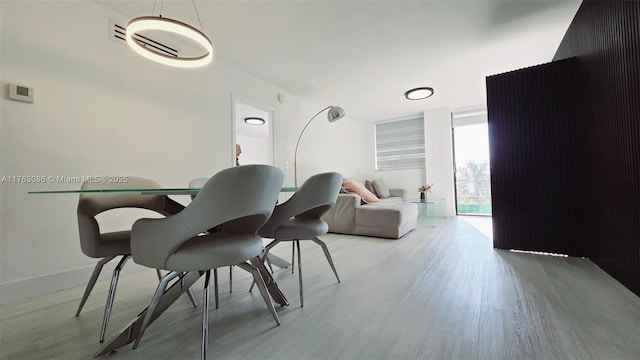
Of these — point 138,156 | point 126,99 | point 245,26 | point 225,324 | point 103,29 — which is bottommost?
point 225,324

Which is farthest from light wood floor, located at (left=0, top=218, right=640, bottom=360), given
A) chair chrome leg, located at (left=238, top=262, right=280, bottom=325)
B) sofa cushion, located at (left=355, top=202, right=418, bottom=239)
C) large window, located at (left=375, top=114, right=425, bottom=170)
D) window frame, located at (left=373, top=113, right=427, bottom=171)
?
large window, located at (left=375, top=114, right=425, bottom=170)

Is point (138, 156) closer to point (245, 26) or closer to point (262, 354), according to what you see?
point (245, 26)

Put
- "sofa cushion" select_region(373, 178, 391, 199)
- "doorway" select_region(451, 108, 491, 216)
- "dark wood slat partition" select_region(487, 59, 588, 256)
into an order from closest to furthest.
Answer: "dark wood slat partition" select_region(487, 59, 588, 256), "doorway" select_region(451, 108, 491, 216), "sofa cushion" select_region(373, 178, 391, 199)

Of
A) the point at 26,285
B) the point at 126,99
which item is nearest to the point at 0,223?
the point at 26,285

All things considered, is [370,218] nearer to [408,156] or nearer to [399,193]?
[399,193]

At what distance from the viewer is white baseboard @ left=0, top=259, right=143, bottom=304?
1.69 meters

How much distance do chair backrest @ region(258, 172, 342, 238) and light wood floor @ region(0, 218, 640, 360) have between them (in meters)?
0.52

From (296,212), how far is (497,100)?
8.45 ft

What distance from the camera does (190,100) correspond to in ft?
9.37

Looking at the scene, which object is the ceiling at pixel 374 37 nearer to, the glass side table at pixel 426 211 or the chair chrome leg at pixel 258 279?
the glass side table at pixel 426 211

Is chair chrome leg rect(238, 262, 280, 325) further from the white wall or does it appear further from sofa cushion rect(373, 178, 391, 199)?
sofa cushion rect(373, 178, 391, 199)

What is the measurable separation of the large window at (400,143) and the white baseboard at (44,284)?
19.5 ft

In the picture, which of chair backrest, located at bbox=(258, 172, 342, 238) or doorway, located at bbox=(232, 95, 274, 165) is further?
doorway, located at bbox=(232, 95, 274, 165)

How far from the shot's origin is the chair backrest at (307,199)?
161 cm
